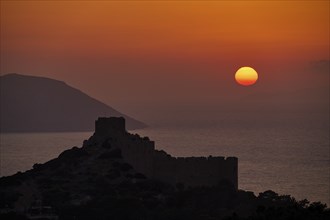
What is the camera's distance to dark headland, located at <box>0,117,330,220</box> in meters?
67.7

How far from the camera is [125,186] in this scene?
242 ft

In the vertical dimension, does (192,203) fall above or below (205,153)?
below

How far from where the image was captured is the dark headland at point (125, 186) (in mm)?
67688

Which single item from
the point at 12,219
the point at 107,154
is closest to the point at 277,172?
the point at 107,154

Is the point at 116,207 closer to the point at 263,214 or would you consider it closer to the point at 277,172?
the point at 263,214

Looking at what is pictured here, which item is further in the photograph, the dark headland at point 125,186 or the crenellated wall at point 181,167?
the crenellated wall at point 181,167

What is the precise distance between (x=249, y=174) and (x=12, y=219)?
73801mm

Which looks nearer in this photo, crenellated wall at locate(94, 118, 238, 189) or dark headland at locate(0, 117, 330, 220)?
dark headland at locate(0, 117, 330, 220)

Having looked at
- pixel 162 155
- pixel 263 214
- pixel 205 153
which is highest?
pixel 205 153

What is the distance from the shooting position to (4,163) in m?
165

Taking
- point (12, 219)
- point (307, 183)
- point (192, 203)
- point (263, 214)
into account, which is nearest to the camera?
point (263, 214)

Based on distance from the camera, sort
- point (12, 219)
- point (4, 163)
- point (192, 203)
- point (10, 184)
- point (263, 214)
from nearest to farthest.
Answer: point (263, 214) → point (12, 219) → point (192, 203) → point (10, 184) → point (4, 163)

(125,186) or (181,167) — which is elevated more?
(181,167)

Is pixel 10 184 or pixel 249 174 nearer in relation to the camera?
pixel 10 184
